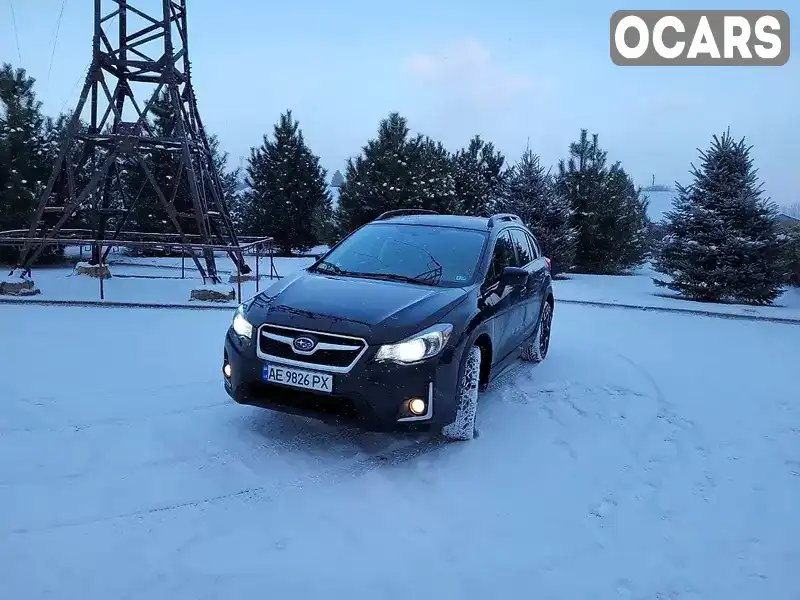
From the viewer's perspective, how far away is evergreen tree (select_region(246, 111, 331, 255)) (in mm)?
25797

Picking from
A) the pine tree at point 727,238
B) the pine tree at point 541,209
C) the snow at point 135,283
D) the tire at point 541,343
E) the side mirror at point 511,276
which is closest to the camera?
the side mirror at point 511,276

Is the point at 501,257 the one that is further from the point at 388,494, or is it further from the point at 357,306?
the point at 388,494

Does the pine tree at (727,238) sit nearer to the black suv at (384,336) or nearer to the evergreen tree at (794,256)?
the evergreen tree at (794,256)

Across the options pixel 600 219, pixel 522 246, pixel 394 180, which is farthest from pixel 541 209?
pixel 522 246

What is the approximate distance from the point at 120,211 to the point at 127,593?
1291 cm

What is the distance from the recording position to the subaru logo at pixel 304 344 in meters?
4.07

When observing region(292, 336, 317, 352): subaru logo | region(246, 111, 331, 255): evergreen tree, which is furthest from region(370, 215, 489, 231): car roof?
region(246, 111, 331, 255): evergreen tree

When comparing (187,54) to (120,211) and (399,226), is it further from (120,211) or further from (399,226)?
(399,226)

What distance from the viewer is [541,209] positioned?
1853 cm

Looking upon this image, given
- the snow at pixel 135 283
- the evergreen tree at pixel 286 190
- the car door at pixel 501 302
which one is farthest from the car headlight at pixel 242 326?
the evergreen tree at pixel 286 190

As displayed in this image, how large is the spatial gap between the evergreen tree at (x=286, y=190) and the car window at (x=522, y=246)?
19056mm

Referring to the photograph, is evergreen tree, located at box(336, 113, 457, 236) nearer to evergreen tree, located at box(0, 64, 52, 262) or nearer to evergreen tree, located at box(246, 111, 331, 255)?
evergreen tree, located at box(246, 111, 331, 255)

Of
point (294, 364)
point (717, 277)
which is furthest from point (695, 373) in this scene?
point (717, 277)

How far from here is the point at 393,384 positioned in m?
4.00
